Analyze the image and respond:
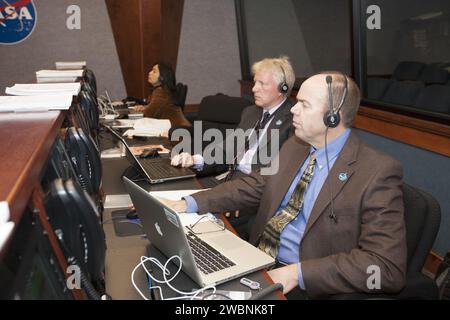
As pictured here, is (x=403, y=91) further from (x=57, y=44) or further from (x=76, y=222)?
(x=57, y=44)

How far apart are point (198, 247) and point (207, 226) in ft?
0.65

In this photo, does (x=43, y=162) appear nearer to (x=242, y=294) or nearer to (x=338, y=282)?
(x=242, y=294)

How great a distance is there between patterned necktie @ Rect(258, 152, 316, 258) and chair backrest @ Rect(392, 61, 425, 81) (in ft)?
7.55

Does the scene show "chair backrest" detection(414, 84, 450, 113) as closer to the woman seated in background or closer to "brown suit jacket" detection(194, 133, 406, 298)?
"brown suit jacket" detection(194, 133, 406, 298)

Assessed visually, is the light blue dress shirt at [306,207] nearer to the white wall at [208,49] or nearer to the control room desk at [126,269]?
the control room desk at [126,269]

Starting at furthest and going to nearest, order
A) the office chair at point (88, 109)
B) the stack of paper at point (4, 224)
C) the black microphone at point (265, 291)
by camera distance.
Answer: the office chair at point (88, 109) < the black microphone at point (265, 291) < the stack of paper at point (4, 224)

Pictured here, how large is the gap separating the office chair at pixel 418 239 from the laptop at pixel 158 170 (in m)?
0.94

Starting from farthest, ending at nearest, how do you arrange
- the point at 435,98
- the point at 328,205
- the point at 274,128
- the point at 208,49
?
the point at 208,49, the point at 435,98, the point at 274,128, the point at 328,205

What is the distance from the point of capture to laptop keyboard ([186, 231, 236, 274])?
1.19 m

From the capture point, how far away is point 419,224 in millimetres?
1329

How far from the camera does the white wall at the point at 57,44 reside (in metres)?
5.54

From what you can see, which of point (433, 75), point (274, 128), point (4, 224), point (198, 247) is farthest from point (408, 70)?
point (4, 224)

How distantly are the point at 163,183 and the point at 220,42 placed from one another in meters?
4.69

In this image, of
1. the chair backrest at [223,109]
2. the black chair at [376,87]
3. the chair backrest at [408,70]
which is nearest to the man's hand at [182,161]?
the chair backrest at [223,109]
